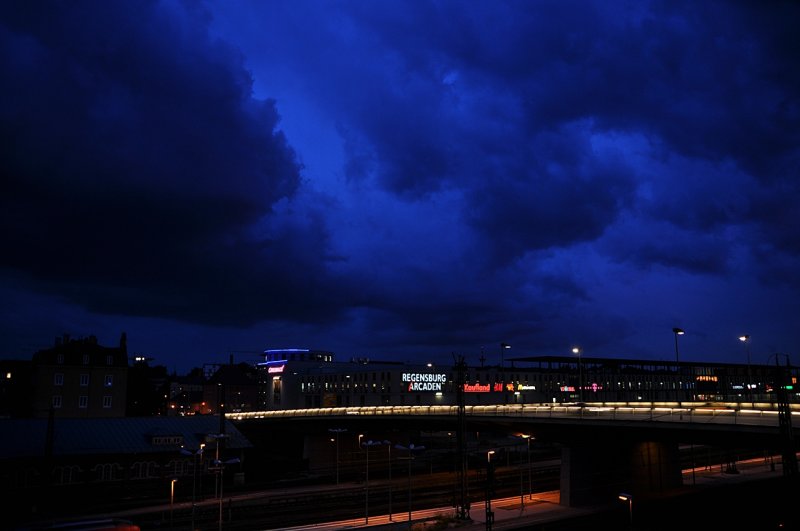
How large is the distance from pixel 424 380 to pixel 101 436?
93.4 metres

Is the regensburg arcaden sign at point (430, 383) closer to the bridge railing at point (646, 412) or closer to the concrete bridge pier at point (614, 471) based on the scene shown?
the bridge railing at point (646, 412)

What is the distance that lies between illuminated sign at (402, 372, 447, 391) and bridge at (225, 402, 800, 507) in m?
69.2

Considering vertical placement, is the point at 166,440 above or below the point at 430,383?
below

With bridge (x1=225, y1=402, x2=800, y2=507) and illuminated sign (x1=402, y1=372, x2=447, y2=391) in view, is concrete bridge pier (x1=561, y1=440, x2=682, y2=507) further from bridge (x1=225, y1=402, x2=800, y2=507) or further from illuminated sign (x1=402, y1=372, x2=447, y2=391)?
illuminated sign (x1=402, y1=372, x2=447, y2=391)

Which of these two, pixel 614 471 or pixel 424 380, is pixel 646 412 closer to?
pixel 614 471

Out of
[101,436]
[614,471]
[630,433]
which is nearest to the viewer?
[630,433]

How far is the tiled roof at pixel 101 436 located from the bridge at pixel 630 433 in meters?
39.2

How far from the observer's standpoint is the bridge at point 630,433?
4650 centimetres

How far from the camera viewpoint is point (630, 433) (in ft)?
187

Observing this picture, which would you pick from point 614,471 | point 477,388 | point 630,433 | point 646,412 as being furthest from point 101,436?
point 477,388

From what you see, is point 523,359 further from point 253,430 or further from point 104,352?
point 104,352

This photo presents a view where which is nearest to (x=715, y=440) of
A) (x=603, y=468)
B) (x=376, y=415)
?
(x=603, y=468)

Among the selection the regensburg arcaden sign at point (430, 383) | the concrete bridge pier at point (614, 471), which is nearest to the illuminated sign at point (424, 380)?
the regensburg arcaden sign at point (430, 383)

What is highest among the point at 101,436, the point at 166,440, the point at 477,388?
the point at 477,388
